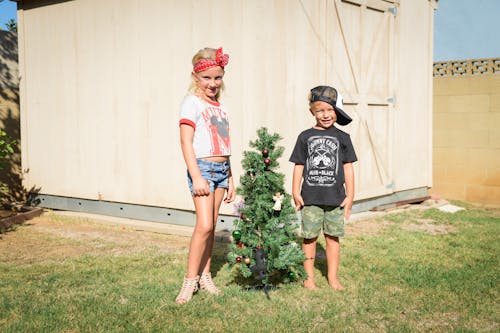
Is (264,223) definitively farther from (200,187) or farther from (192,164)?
(192,164)

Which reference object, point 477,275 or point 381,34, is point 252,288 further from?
point 381,34

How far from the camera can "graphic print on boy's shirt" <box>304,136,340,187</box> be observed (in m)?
4.30

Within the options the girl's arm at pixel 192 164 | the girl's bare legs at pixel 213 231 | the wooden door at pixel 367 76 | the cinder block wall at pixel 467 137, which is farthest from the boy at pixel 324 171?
the cinder block wall at pixel 467 137

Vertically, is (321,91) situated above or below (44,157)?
above

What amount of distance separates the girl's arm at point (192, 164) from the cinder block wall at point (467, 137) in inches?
301

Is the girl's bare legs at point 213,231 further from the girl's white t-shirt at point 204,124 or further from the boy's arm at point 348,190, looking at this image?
the boy's arm at point 348,190

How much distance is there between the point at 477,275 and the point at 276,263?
2000 mm

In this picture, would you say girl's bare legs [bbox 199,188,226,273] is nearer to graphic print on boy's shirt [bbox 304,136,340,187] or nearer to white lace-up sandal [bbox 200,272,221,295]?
white lace-up sandal [bbox 200,272,221,295]

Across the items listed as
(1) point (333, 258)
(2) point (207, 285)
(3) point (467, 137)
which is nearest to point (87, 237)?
(2) point (207, 285)

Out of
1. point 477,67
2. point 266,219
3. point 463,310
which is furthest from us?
point 477,67

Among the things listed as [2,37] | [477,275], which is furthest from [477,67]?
[2,37]

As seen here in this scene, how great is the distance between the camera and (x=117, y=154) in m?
7.87

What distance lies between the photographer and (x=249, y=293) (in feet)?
13.9

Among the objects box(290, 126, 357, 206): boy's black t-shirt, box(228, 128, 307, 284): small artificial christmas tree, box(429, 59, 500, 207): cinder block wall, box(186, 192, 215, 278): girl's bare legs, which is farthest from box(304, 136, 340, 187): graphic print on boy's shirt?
box(429, 59, 500, 207): cinder block wall
